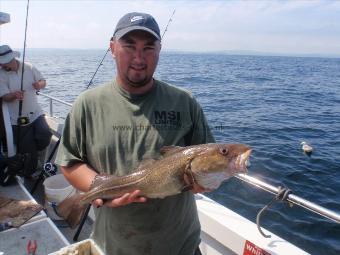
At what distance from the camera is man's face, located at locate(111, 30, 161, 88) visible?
7.97 ft

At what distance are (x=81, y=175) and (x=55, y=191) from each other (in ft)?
10.0

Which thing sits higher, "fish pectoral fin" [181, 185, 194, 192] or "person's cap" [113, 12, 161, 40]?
"person's cap" [113, 12, 161, 40]

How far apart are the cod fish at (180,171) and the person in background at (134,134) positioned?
0.21 feet

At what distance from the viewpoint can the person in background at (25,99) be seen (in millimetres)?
5578

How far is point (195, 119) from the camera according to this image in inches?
102

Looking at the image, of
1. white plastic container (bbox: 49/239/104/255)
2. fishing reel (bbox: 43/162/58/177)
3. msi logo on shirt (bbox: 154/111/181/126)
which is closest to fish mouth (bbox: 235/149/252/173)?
msi logo on shirt (bbox: 154/111/181/126)

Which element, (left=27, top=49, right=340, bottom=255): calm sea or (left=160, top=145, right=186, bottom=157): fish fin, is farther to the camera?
(left=27, top=49, right=340, bottom=255): calm sea

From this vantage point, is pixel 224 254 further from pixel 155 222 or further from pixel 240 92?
pixel 240 92

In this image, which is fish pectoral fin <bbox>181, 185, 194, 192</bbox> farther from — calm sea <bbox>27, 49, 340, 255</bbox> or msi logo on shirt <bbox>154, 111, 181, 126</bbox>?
calm sea <bbox>27, 49, 340, 255</bbox>

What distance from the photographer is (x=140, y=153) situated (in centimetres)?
245

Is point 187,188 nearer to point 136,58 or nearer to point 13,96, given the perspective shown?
point 136,58

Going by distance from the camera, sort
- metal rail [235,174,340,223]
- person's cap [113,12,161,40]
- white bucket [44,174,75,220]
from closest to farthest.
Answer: person's cap [113,12,161,40] → metal rail [235,174,340,223] → white bucket [44,174,75,220]

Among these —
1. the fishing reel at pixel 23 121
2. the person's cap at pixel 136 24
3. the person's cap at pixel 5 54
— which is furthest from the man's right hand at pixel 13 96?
the person's cap at pixel 136 24

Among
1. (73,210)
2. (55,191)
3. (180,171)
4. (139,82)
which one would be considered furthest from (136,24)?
(55,191)
